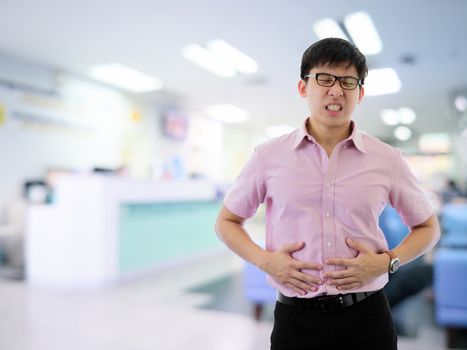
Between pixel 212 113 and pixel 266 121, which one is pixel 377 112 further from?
pixel 212 113

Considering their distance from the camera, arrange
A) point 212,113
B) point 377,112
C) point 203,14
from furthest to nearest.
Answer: point 212,113, point 377,112, point 203,14

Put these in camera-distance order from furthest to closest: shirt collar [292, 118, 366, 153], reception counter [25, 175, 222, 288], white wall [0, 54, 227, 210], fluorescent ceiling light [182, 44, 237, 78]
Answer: white wall [0, 54, 227, 210] → fluorescent ceiling light [182, 44, 237, 78] → reception counter [25, 175, 222, 288] → shirt collar [292, 118, 366, 153]

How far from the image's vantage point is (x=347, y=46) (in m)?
1.00

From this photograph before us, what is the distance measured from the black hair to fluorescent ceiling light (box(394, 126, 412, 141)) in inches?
482

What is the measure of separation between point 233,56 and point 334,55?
16.7 ft

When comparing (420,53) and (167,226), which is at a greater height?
(420,53)

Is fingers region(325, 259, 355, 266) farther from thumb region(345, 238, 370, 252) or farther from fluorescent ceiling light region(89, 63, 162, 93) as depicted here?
fluorescent ceiling light region(89, 63, 162, 93)

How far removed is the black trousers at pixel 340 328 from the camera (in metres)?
1.00

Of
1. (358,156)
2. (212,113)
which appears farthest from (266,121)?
(358,156)

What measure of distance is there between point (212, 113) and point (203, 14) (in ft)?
19.3

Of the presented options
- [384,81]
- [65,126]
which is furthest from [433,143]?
[65,126]

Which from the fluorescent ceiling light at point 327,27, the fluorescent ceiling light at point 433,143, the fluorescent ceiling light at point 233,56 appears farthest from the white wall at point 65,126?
the fluorescent ceiling light at point 433,143

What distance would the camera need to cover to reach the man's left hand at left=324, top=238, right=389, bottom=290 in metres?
0.92

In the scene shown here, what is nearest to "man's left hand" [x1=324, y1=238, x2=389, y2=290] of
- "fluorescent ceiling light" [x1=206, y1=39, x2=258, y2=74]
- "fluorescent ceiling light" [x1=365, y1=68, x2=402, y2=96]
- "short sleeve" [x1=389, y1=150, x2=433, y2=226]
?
"short sleeve" [x1=389, y1=150, x2=433, y2=226]
